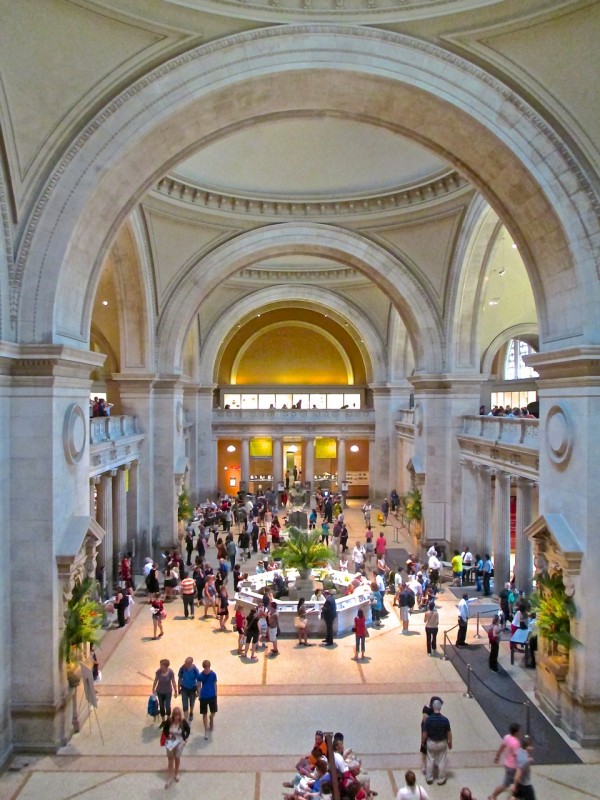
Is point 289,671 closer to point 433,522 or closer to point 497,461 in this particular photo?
point 497,461

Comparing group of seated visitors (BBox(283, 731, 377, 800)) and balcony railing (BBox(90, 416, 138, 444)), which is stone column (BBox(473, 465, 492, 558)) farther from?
group of seated visitors (BBox(283, 731, 377, 800))

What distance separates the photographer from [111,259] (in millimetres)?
15812

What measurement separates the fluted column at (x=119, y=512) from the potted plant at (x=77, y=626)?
6.59 metres

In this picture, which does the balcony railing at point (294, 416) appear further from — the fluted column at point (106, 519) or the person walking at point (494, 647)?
the person walking at point (494, 647)

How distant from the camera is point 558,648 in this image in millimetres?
8859

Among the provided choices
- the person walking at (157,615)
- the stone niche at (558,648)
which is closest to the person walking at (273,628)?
the person walking at (157,615)

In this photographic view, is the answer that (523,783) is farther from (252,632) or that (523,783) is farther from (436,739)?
(252,632)

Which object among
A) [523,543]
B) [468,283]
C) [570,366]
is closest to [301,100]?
[570,366]

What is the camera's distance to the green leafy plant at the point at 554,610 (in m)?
8.38

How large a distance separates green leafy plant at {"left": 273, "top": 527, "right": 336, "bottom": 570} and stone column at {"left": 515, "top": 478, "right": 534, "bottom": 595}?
4142 mm

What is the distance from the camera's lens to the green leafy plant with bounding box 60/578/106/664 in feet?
27.5

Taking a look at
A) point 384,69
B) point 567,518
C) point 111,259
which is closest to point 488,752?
point 567,518

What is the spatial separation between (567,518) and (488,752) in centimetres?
329

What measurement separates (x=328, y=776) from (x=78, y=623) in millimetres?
4445
